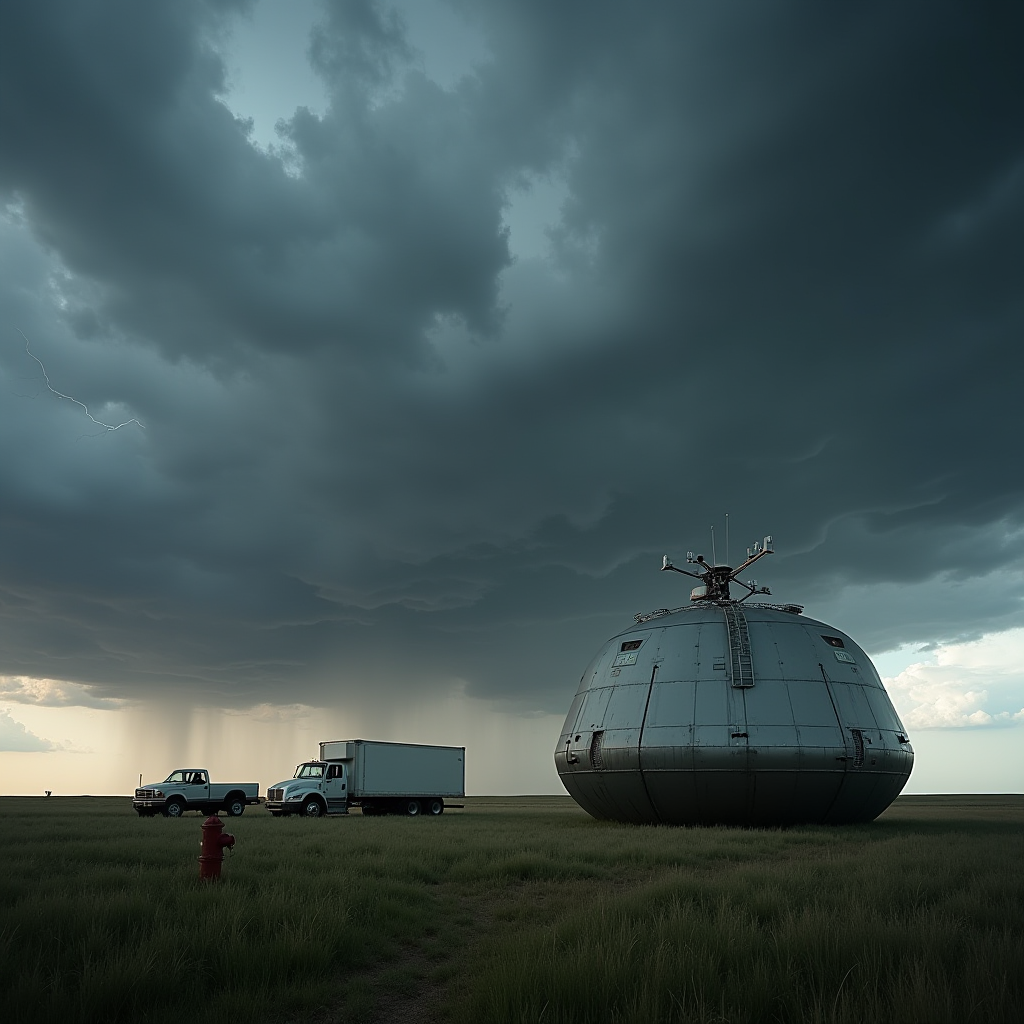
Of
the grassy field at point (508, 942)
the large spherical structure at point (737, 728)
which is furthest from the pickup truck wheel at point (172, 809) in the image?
the grassy field at point (508, 942)

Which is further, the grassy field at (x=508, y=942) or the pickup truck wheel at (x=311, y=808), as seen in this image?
the pickup truck wheel at (x=311, y=808)

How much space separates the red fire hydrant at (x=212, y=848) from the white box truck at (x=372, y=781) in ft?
87.0

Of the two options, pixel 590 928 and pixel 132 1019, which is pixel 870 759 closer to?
pixel 590 928

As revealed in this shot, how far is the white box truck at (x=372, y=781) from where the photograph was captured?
127 ft

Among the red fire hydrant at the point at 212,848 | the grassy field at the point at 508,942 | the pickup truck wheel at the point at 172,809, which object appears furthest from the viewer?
the pickup truck wheel at the point at 172,809

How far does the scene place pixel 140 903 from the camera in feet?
31.6

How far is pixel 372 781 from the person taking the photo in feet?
135

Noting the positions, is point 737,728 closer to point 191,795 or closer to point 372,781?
point 372,781

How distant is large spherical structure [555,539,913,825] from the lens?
25000mm

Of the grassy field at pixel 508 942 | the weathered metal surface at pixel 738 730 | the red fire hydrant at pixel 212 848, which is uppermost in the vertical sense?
the weathered metal surface at pixel 738 730

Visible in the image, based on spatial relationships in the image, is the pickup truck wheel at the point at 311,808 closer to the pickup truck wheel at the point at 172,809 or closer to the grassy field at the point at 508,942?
the pickup truck wheel at the point at 172,809

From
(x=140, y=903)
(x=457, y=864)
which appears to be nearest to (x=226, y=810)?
(x=457, y=864)

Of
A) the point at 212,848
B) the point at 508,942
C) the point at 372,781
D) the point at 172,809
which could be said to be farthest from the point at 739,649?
the point at 172,809

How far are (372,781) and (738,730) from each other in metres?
23.3
